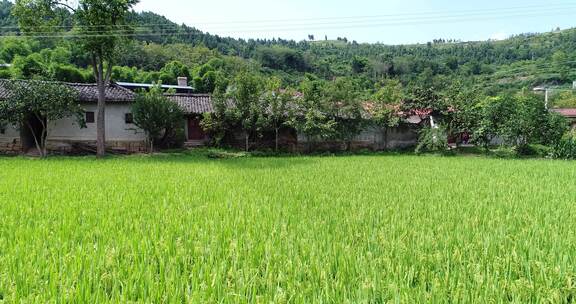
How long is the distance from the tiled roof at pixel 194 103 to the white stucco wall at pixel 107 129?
2.67 metres

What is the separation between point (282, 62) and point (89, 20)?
64.0 m

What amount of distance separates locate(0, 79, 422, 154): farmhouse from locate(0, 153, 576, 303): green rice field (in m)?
13.0

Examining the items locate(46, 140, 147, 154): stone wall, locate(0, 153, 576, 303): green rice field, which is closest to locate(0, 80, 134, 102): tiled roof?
locate(46, 140, 147, 154): stone wall

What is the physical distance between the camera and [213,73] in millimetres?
47844

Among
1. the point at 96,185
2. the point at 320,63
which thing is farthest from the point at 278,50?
the point at 96,185

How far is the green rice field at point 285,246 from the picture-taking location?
2.38 metres

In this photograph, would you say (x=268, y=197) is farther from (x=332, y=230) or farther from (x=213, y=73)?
(x=213, y=73)

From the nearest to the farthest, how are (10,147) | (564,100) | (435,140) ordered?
(10,147), (435,140), (564,100)

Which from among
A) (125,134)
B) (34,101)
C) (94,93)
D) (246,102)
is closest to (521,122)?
(246,102)

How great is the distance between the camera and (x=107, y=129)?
1950cm

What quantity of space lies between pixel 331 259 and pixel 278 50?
82.3 metres

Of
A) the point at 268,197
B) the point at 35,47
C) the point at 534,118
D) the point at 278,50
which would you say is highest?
the point at 278,50

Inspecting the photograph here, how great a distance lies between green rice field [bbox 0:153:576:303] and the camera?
2.38 meters

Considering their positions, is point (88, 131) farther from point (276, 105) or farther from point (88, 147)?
point (276, 105)
